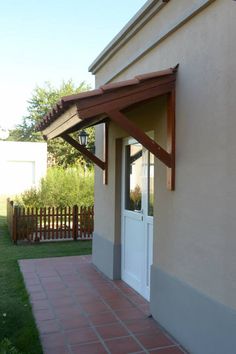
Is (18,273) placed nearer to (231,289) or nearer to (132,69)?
(132,69)

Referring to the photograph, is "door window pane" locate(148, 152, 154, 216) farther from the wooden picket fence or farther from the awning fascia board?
the wooden picket fence

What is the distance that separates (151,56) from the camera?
5.21 metres

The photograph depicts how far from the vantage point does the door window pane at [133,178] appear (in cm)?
608

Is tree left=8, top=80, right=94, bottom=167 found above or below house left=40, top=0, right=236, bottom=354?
above

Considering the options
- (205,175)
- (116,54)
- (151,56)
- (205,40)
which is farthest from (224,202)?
(116,54)

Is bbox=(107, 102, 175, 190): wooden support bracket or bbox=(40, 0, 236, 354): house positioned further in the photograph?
bbox=(107, 102, 175, 190): wooden support bracket

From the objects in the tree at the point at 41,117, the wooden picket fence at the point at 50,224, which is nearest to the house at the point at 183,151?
the wooden picket fence at the point at 50,224

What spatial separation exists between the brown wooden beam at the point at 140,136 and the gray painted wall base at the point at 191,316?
55.1 inches

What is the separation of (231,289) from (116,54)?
4.69 m

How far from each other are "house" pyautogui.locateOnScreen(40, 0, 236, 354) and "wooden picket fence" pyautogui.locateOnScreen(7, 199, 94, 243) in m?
5.21

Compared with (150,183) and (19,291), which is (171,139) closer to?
(150,183)

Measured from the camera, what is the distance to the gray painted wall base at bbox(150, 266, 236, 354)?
341 cm

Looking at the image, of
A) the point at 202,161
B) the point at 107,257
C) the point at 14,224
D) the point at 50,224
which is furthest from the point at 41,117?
the point at 202,161

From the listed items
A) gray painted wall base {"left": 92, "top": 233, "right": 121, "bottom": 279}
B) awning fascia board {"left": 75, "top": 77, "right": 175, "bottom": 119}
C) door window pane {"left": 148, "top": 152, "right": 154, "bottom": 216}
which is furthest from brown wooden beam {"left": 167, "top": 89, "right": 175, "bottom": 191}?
gray painted wall base {"left": 92, "top": 233, "right": 121, "bottom": 279}
